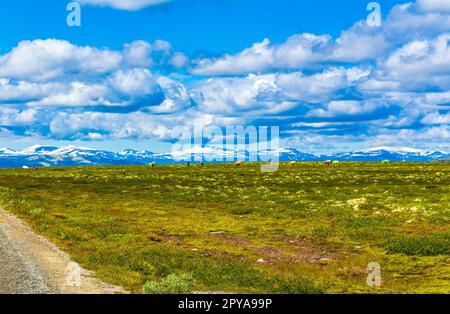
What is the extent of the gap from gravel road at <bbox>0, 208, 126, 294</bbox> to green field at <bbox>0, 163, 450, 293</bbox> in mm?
1014

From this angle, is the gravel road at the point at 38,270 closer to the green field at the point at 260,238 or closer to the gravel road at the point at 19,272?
the gravel road at the point at 19,272

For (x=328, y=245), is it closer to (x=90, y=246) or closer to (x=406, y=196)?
(x=90, y=246)

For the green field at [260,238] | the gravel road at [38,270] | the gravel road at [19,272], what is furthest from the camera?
the green field at [260,238]

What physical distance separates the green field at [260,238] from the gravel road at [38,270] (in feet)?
3.33

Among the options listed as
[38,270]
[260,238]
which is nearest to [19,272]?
[38,270]

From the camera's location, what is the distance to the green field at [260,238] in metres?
21.5

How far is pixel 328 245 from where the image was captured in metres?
30.6

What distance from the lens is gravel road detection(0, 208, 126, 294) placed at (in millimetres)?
17609

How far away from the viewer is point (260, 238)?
33.5 metres

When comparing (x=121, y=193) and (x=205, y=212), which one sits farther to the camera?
(x=121, y=193)

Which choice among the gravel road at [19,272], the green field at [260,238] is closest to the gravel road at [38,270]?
the gravel road at [19,272]

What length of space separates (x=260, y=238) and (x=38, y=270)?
55.4ft
